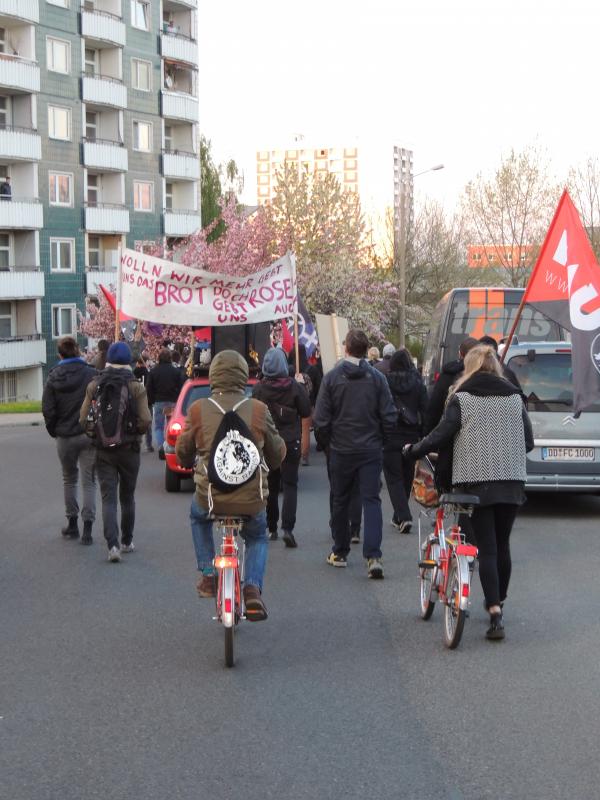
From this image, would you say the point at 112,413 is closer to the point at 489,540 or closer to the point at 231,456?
the point at 231,456

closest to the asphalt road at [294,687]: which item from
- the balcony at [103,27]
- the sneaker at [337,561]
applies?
the sneaker at [337,561]

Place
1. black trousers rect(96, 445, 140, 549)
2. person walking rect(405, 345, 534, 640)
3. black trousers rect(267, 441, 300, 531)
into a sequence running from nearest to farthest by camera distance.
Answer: person walking rect(405, 345, 534, 640) → black trousers rect(96, 445, 140, 549) → black trousers rect(267, 441, 300, 531)

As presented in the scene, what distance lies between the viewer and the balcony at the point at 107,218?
57.8 meters

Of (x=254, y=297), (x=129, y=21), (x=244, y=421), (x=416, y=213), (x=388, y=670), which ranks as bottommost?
(x=388, y=670)

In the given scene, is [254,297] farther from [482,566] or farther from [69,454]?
[482,566]

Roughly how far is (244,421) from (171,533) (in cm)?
552

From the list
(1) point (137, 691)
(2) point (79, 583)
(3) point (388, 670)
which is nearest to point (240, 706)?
(1) point (137, 691)

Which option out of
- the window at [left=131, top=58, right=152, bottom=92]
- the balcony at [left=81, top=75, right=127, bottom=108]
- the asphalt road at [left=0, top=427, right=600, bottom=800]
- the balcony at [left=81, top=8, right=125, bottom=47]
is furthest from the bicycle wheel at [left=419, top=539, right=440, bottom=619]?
the window at [left=131, top=58, right=152, bottom=92]

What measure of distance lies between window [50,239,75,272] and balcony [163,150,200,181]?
7.91m

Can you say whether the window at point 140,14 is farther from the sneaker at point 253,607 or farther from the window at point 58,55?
the sneaker at point 253,607

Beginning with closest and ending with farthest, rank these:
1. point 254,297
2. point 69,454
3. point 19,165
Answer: point 69,454
point 254,297
point 19,165

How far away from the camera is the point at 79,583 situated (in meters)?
9.87

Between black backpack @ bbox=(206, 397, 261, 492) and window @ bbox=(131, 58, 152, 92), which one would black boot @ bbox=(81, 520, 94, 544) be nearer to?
black backpack @ bbox=(206, 397, 261, 492)

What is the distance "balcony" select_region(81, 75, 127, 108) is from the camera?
187 feet
